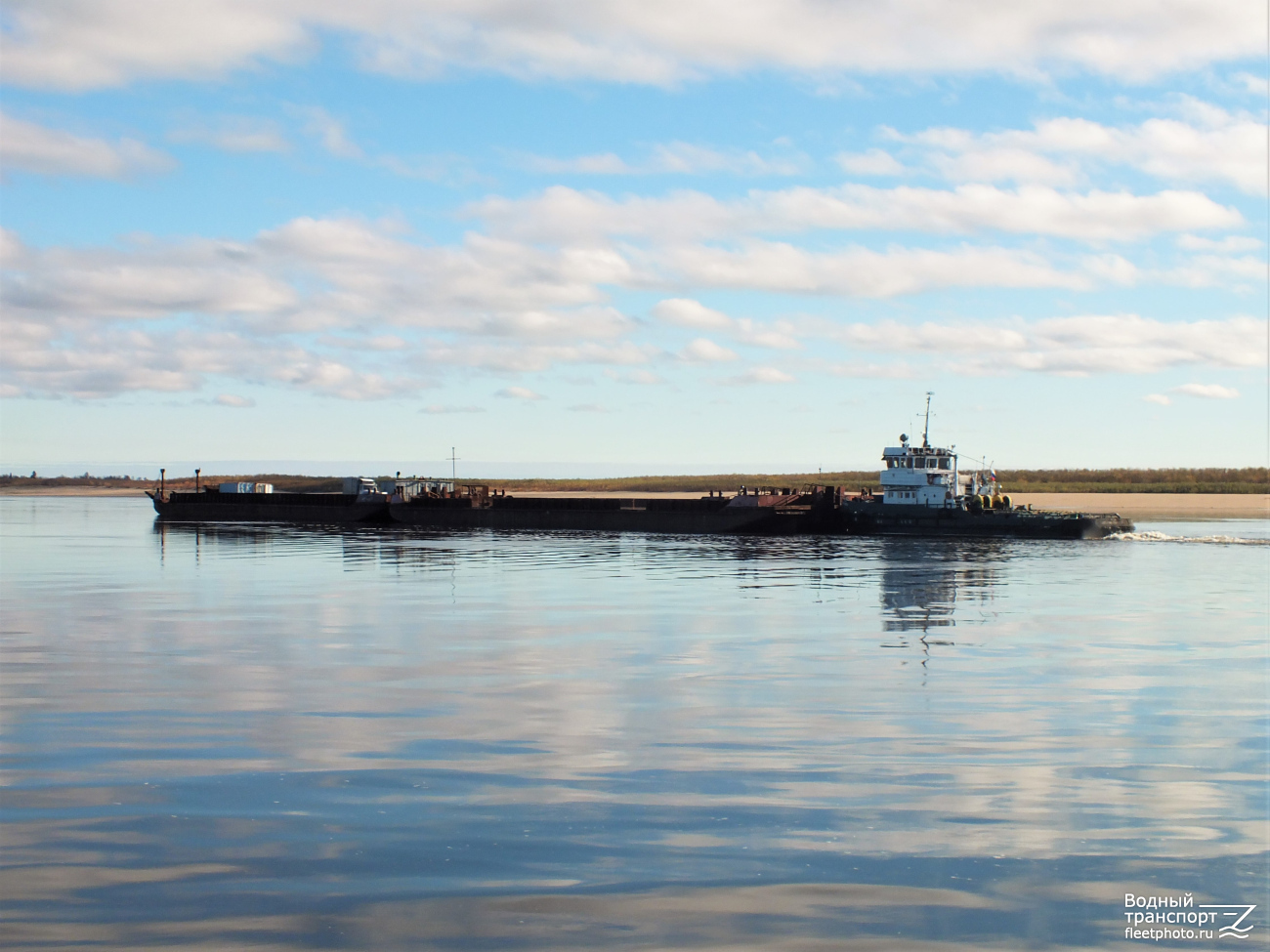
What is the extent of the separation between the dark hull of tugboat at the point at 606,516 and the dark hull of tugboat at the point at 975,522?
687 cm

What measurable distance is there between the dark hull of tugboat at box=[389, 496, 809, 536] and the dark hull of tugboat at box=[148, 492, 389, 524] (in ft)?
15.4

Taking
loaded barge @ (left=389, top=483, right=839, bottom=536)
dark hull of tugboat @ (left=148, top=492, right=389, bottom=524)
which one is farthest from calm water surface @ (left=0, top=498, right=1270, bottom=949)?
dark hull of tugboat @ (left=148, top=492, right=389, bottom=524)

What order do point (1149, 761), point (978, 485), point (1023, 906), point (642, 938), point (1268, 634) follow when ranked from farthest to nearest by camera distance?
point (978, 485) < point (1268, 634) < point (1149, 761) < point (1023, 906) < point (642, 938)

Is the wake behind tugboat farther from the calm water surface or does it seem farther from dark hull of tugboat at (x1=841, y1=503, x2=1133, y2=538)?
the calm water surface

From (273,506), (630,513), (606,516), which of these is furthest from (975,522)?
(273,506)

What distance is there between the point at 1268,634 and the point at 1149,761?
57.2 feet

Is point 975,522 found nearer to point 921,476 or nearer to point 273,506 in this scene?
point 921,476

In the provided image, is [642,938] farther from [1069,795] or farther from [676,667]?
[676,667]

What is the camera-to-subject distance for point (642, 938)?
948 cm

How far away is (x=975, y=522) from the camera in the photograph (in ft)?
273

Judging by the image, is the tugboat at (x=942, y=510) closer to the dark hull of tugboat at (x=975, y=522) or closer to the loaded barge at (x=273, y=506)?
the dark hull of tugboat at (x=975, y=522)

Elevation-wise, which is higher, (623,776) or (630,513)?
(630,513)

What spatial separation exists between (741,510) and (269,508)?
5462 centimetres

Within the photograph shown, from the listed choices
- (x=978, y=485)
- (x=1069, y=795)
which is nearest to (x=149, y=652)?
(x=1069, y=795)
